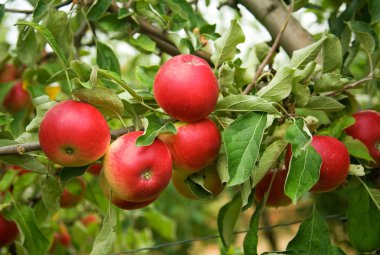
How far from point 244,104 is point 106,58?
1.47ft

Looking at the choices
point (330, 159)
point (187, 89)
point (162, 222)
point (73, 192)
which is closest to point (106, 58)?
point (73, 192)

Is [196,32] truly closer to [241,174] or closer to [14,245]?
[241,174]

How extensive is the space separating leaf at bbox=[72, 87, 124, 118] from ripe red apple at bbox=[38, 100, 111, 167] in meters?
0.02

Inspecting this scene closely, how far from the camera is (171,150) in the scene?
739mm

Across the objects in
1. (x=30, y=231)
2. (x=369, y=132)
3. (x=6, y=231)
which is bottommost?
(x=6, y=231)

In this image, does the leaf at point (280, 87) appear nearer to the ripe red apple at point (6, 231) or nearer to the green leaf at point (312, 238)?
the green leaf at point (312, 238)

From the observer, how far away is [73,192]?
1.20 m

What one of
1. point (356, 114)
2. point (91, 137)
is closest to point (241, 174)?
point (91, 137)

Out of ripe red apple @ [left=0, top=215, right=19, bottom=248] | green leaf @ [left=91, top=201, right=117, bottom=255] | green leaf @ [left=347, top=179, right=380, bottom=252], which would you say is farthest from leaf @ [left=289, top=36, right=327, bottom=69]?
ripe red apple @ [left=0, top=215, right=19, bottom=248]

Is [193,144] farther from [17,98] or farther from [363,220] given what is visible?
[17,98]

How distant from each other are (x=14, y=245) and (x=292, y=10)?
2.78ft

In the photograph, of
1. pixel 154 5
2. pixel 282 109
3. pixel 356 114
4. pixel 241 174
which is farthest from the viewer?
pixel 154 5

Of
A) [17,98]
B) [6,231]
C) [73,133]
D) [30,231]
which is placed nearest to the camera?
[73,133]

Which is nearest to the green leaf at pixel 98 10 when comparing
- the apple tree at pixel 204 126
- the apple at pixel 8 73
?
the apple tree at pixel 204 126
